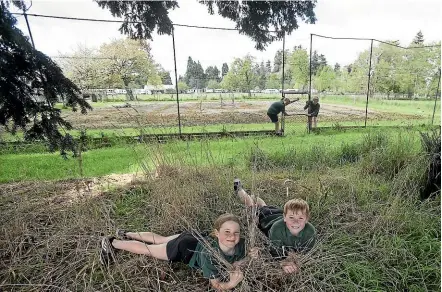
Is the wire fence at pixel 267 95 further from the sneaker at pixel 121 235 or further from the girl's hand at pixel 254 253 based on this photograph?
the girl's hand at pixel 254 253

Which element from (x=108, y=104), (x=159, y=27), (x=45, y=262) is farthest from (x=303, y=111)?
(x=45, y=262)

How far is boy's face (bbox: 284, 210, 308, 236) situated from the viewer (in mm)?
1810

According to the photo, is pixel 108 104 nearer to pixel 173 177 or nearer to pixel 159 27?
pixel 159 27

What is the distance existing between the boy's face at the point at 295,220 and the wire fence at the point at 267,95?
6.14 ft

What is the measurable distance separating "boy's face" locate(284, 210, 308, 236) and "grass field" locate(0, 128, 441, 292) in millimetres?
160

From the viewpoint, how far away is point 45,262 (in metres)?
1.97

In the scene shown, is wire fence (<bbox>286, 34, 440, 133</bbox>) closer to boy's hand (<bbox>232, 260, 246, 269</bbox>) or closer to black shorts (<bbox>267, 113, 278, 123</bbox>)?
black shorts (<bbox>267, 113, 278, 123</bbox>)

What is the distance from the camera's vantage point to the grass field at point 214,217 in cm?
170

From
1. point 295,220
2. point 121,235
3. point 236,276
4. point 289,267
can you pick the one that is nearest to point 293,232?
point 295,220

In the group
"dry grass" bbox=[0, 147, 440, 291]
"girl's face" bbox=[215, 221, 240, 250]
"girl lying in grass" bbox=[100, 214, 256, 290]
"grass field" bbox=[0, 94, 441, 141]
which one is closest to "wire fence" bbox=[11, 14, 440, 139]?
"grass field" bbox=[0, 94, 441, 141]

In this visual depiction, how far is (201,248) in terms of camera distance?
1819 mm

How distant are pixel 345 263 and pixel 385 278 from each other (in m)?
0.23

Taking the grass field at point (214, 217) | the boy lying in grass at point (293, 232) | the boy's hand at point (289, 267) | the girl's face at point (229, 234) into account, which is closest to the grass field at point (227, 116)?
the grass field at point (214, 217)

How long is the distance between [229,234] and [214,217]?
66 centimetres
